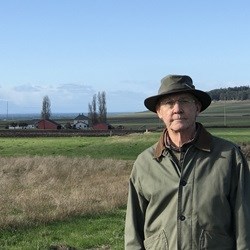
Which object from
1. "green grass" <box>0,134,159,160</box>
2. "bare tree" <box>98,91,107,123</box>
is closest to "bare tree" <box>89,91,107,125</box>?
"bare tree" <box>98,91,107,123</box>

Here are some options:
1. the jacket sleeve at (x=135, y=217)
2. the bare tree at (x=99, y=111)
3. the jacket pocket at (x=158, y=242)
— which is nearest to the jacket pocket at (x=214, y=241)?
the jacket pocket at (x=158, y=242)

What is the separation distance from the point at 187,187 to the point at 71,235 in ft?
25.3

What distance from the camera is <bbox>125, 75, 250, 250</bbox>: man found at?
331cm

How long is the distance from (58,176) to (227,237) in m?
21.3

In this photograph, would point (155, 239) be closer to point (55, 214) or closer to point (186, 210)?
point (186, 210)

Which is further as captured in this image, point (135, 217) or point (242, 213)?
point (135, 217)

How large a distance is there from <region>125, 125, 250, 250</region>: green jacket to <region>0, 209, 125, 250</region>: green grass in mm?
5944

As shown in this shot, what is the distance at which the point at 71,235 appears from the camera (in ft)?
35.1

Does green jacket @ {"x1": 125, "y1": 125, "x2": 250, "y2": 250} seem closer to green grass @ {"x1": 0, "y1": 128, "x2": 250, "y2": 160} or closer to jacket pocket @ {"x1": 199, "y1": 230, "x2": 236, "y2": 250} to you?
jacket pocket @ {"x1": 199, "y1": 230, "x2": 236, "y2": 250}

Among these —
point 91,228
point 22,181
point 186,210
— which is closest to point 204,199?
point 186,210

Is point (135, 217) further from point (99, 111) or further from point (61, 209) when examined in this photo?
point (99, 111)

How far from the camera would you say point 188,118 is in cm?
349

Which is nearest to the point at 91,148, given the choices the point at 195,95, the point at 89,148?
the point at 89,148

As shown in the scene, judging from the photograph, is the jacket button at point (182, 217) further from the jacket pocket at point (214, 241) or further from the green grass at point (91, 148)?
the green grass at point (91, 148)
